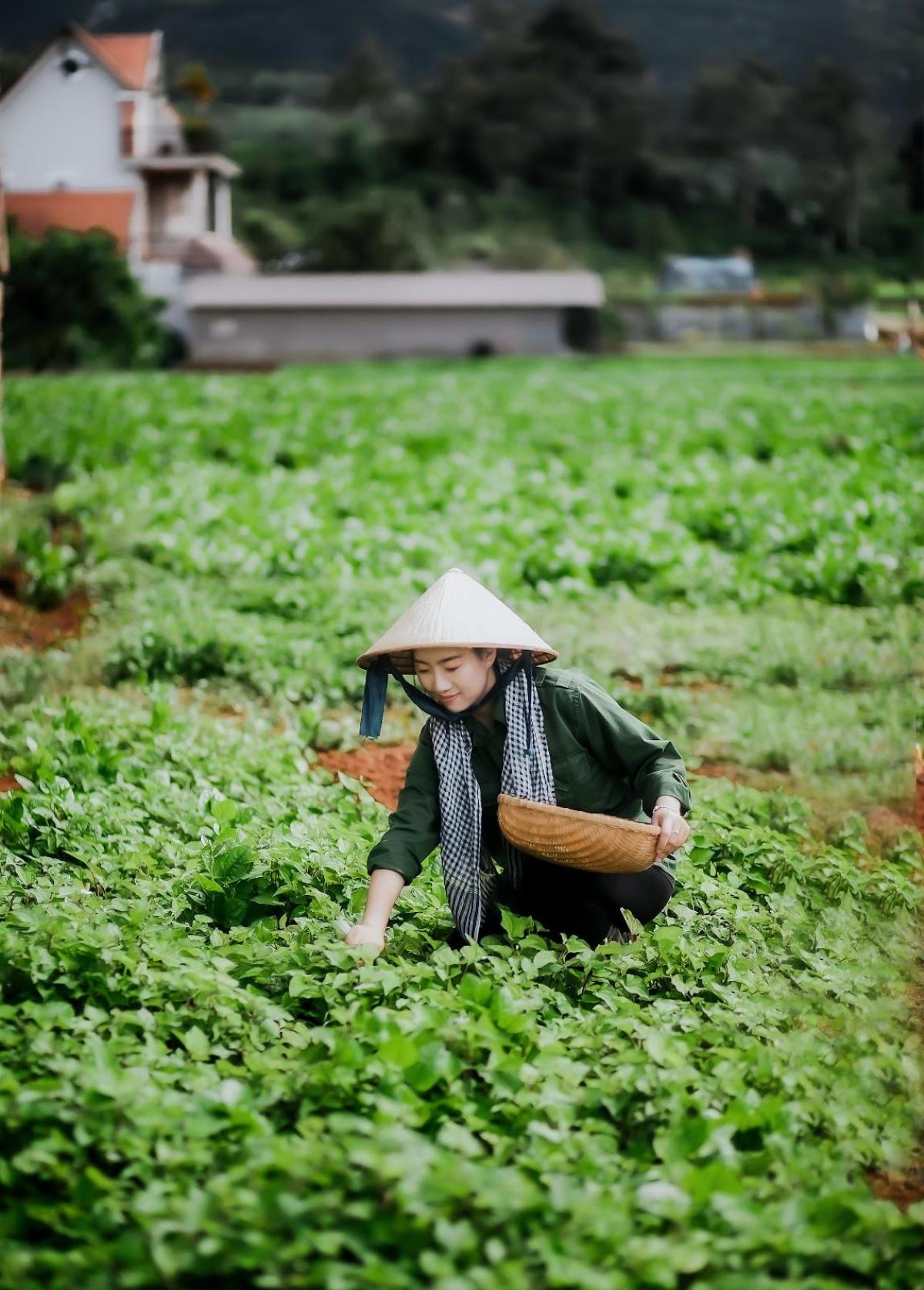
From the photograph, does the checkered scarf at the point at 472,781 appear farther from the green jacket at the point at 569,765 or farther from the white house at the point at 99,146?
the white house at the point at 99,146

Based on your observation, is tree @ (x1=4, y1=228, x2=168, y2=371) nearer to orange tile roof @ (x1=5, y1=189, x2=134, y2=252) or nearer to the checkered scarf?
orange tile roof @ (x1=5, y1=189, x2=134, y2=252)

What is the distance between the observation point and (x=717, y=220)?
2320 inches

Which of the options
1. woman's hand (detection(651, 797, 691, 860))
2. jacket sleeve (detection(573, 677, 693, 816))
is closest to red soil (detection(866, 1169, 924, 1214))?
woman's hand (detection(651, 797, 691, 860))

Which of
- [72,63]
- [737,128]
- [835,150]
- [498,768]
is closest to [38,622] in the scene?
[498,768]

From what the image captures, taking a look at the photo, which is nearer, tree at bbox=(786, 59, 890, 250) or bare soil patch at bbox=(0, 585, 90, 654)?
bare soil patch at bbox=(0, 585, 90, 654)

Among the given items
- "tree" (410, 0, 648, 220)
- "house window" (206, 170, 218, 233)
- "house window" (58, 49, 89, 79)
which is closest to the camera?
"house window" (58, 49, 89, 79)

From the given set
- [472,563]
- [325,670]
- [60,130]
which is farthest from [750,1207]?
[60,130]

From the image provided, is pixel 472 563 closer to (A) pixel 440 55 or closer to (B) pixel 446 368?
(B) pixel 446 368

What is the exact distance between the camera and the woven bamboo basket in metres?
3.34

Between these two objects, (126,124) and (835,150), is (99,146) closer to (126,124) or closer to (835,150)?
(126,124)

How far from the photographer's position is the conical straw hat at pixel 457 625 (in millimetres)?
3381

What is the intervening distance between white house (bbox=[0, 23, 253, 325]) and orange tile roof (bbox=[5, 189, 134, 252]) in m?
0.02

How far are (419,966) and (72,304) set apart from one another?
26252 mm

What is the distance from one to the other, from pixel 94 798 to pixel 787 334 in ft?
166
